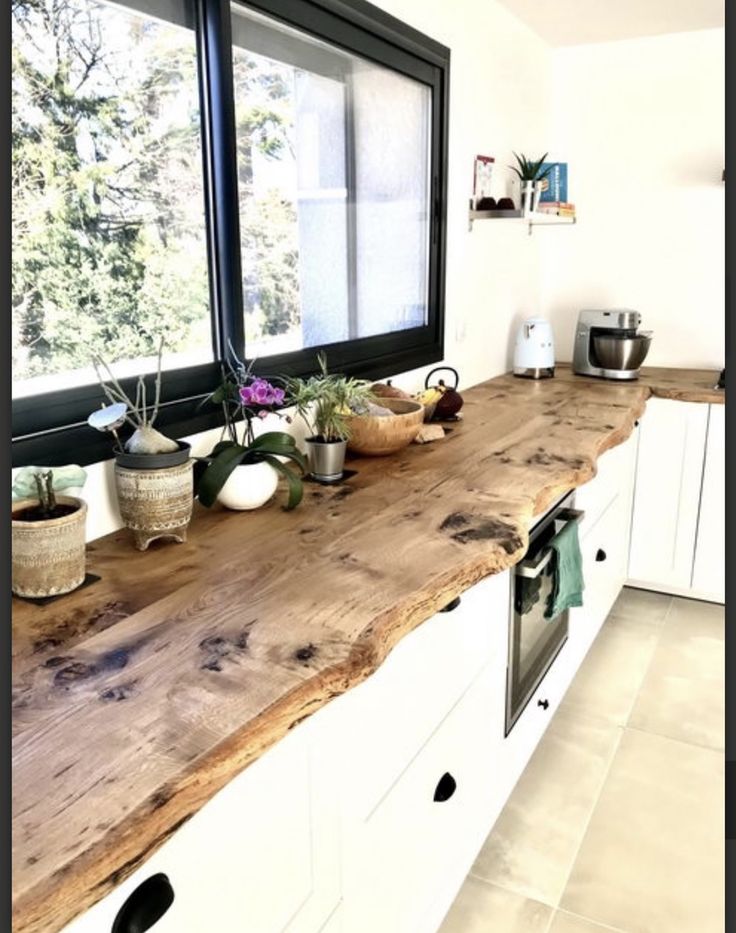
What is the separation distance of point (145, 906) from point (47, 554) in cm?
57

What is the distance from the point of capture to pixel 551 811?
2031 mm

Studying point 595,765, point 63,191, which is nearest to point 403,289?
point 63,191

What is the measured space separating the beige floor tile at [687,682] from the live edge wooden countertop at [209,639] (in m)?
0.96

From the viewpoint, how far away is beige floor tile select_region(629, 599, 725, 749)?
7.77 feet

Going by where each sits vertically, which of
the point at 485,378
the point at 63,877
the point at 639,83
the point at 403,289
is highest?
the point at 639,83

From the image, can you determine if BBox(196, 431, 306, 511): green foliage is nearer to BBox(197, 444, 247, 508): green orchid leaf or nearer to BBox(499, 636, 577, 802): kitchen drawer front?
BBox(197, 444, 247, 508): green orchid leaf

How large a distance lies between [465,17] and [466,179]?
52cm

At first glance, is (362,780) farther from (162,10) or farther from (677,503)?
(677,503)

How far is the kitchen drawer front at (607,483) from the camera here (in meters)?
2.38

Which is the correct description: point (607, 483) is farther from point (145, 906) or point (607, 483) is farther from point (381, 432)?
point (145, 906)

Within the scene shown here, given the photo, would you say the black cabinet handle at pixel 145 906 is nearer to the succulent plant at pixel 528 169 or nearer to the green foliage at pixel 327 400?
the green foliage at pixel 327 400

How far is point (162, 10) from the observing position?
1.60 meters

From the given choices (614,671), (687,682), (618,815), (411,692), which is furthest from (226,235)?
(687,682)

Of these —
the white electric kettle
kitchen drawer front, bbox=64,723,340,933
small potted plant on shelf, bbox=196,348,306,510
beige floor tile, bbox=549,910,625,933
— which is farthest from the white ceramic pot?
the white electric kettle
